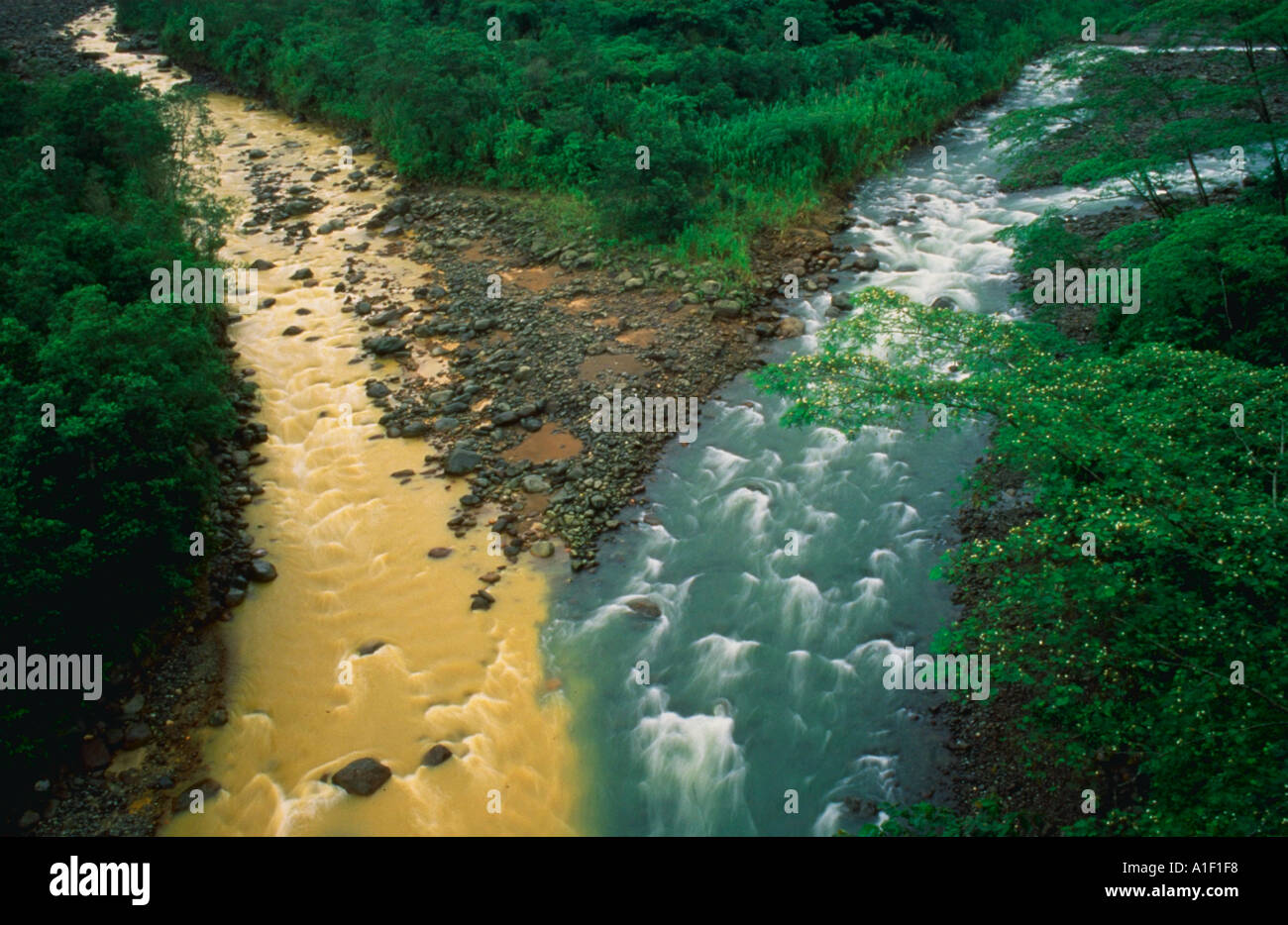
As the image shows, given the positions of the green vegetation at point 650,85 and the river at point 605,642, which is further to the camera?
the green vegetation at point 650,85

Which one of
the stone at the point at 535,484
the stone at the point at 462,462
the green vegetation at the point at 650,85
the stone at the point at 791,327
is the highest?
the green vegetation at the point at 650,85

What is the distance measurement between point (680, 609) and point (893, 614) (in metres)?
2.41

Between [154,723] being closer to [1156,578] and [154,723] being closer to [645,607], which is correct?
[645,607]

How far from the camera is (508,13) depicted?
24.3 meters

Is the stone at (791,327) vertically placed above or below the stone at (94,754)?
above

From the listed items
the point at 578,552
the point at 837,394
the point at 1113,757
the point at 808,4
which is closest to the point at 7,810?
the point at 578,552

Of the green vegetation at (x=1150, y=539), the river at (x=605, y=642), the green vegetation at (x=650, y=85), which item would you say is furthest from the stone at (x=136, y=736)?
the green vegetation at (x=650, y=85)

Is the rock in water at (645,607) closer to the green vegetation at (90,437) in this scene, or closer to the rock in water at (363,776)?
the rock in water at (363,776)

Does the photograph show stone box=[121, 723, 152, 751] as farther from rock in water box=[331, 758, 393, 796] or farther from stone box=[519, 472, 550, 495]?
stone box=[519, 472, 550, 495]

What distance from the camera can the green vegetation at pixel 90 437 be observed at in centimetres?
833

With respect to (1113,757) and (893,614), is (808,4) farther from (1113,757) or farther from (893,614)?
(1113,757)

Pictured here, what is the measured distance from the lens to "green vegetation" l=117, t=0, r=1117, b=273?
56.8ft

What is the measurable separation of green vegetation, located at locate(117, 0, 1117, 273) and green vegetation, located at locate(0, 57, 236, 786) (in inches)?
300

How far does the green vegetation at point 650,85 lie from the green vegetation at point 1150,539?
23.6 feet
